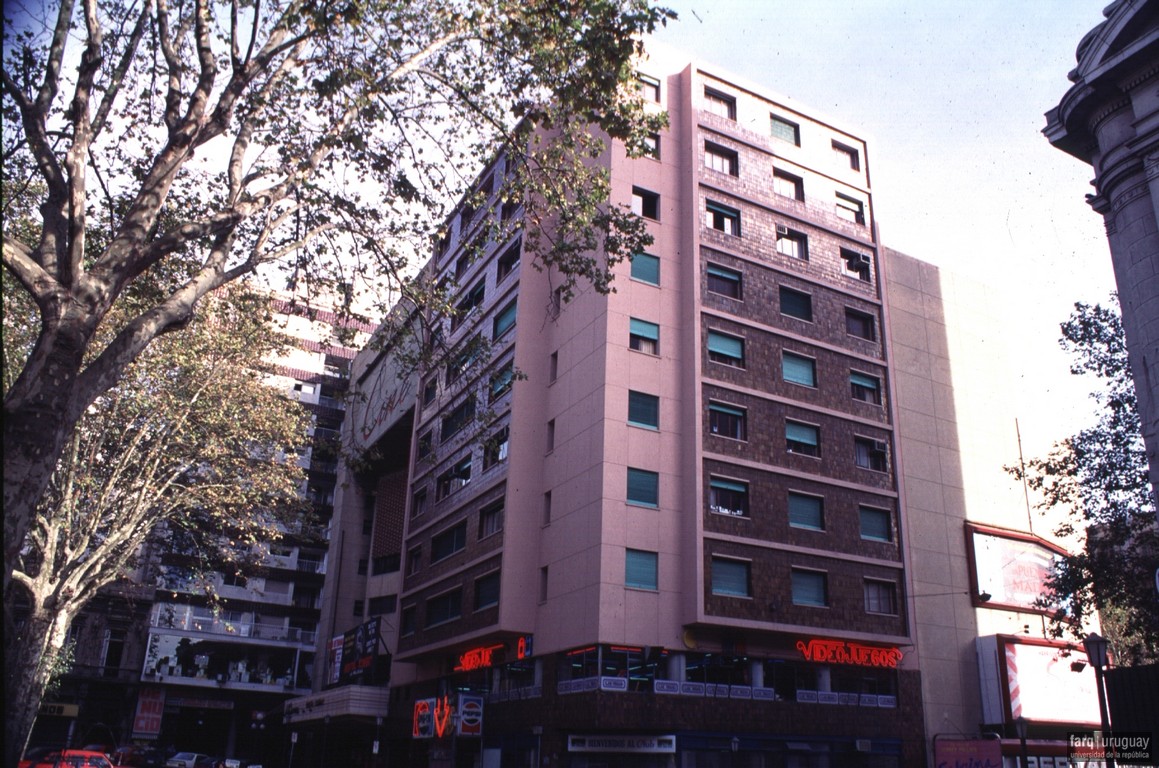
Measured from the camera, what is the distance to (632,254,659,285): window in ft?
100

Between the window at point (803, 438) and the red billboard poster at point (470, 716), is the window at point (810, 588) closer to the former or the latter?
the window at point (803, 438)

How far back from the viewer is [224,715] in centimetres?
5469

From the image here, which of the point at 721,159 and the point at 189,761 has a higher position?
the point at 721,159

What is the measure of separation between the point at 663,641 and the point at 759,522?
17.0ft

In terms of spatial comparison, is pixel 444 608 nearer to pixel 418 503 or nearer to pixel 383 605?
pixel 418 503

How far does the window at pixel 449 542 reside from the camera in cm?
3472

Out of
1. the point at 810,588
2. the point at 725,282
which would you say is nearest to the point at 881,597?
the point at 810,588

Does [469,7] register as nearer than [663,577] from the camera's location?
Yes

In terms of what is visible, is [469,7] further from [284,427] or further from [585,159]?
[585,159]

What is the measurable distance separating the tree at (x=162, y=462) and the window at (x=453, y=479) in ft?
26.5

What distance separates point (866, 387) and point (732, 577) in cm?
1022

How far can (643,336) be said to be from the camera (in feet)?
98.3

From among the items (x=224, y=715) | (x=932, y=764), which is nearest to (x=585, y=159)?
(x=932, y=764)

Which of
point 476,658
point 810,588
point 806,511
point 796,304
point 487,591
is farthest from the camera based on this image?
point 796,304
